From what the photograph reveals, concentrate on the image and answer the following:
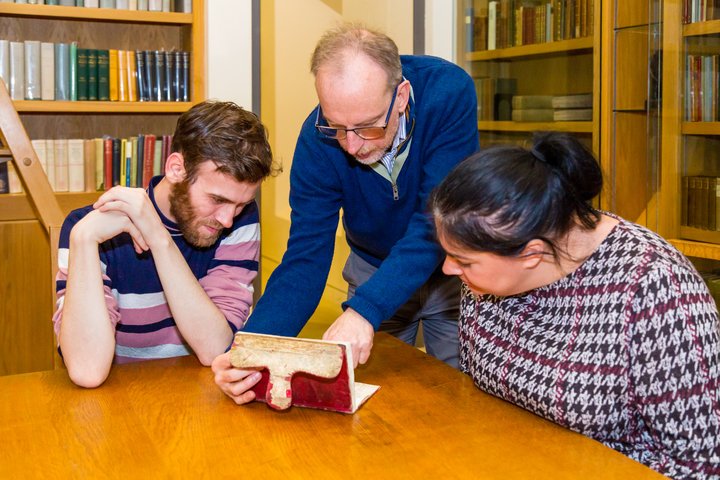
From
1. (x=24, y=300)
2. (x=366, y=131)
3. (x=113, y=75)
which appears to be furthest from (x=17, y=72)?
(x=366, y=131)

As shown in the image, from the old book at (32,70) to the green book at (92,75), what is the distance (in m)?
0.23

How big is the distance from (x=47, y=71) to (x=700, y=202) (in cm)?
294

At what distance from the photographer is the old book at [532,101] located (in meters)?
3.45

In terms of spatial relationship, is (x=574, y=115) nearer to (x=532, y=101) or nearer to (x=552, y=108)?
(x=552, y=108)

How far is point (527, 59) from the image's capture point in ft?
11.7

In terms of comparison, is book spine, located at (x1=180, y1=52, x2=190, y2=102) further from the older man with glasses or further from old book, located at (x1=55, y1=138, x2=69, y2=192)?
the older man with glasses

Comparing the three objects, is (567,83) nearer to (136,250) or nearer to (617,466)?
(136,250)

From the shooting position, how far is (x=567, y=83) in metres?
3.32

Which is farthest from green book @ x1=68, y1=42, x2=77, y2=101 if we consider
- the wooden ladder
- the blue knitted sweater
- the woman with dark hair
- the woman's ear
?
the woman's ear

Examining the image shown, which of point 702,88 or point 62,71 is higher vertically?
point 62,71

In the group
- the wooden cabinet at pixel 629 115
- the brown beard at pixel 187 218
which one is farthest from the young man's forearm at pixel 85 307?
the wooden cabinet at pixel 629 115

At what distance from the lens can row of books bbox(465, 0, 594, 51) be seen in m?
3.26

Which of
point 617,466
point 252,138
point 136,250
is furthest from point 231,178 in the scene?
point 617,466

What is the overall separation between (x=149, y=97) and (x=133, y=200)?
8.00 ft
